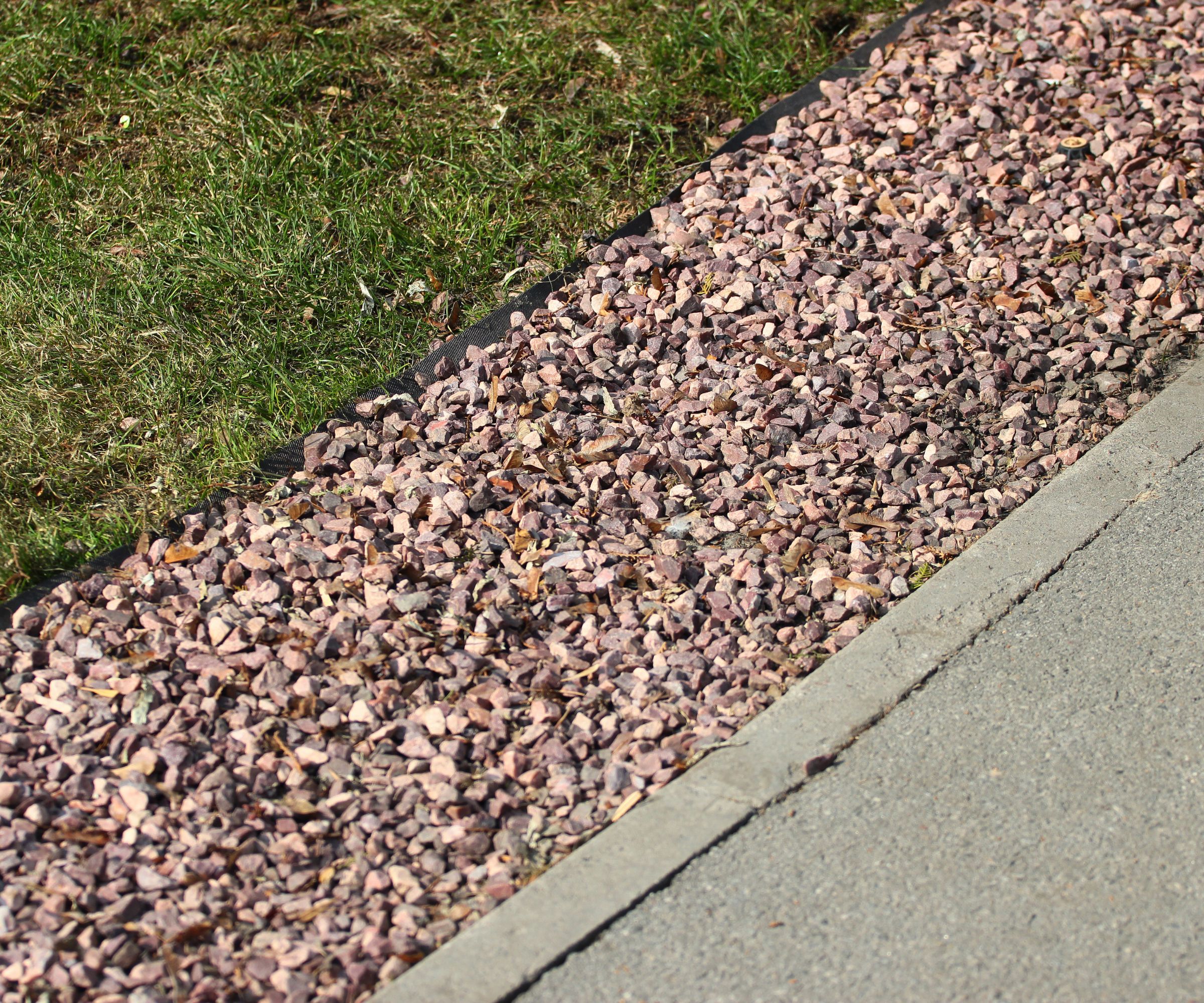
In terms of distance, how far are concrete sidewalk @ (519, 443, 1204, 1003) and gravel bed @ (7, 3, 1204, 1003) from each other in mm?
285

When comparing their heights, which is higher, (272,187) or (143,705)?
(272,187)

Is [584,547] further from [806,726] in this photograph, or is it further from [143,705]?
[143,705]

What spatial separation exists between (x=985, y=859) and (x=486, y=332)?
227 cm

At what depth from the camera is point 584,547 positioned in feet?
10.7

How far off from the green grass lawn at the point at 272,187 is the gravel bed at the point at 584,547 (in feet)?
0.82

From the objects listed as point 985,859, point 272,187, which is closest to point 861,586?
point 985,859

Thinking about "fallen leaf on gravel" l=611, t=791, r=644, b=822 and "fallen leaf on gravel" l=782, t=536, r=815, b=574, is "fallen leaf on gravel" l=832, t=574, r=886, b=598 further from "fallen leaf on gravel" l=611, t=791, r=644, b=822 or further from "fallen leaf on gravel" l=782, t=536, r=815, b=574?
"fallen leaf on gravel" l=611, t=791, r=644, b=822

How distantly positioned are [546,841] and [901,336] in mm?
2083

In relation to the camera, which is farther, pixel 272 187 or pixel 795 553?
pixel 272 187

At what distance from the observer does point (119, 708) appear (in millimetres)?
2844

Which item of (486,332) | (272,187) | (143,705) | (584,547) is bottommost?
(143,705)

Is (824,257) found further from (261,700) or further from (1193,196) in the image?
(261,700)

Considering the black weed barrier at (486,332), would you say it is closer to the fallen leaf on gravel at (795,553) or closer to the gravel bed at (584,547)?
the gravel bed at (584,547)

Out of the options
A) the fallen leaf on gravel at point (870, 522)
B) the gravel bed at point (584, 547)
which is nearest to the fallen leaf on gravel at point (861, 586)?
the gravel bed at point (584, 547)
